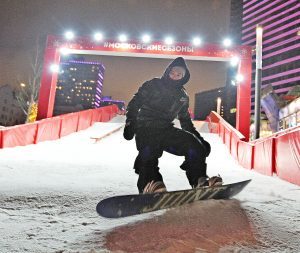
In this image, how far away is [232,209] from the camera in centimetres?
249

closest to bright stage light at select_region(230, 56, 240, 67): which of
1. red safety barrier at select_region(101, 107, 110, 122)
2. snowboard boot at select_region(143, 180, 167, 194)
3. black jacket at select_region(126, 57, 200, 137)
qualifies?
red safety barrier at select_region(101, 107, 110, 122)

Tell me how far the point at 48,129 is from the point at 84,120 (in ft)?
15.7

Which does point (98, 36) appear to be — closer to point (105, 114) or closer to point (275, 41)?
point (105, 114)

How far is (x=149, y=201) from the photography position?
2.20 metres

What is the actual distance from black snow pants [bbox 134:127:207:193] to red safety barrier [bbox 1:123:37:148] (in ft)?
23.8

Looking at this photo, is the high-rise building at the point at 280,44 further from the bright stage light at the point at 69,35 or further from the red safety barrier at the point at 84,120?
the bright stage light at the point at 69,35

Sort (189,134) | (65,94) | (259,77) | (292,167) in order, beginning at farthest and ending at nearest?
(65,94), (259,77), (292,167), (189,134)

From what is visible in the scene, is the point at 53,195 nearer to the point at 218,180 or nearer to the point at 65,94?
the point at 218,180

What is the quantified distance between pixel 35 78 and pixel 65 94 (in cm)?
13139

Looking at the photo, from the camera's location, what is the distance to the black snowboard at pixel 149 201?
2.06 m

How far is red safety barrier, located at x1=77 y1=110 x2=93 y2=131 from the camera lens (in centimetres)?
1573

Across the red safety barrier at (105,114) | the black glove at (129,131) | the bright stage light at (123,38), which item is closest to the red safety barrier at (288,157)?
the black glove at (129,131)

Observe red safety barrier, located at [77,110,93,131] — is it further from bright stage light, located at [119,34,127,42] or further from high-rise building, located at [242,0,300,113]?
high-rise building, located at [242,0,300,113]

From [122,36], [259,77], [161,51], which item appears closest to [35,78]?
[122,36]
